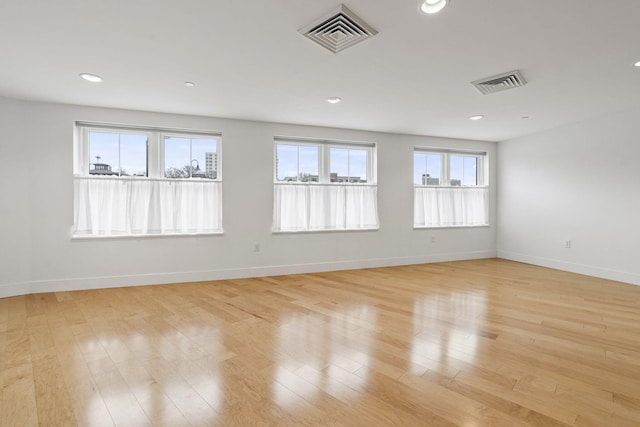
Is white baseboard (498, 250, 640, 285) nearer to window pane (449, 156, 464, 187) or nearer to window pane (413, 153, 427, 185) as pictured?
window pane (449, 156, 464, 187)

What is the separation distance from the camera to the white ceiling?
2.19 m

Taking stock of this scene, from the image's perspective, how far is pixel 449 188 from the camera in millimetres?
6492

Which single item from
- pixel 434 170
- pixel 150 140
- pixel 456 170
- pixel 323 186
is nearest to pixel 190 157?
pixel 150 140

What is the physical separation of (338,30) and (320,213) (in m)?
3.40

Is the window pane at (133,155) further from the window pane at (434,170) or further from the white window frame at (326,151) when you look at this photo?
the window pane at (434,170)

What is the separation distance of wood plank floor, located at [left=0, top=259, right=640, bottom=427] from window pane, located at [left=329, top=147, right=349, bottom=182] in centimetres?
229

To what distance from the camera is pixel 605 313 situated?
335 cm

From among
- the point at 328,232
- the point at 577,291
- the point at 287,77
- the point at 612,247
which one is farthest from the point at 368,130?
the point at 612,247

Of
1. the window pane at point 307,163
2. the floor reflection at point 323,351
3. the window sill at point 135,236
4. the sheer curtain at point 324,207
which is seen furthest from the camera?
the window pane at point 307,163

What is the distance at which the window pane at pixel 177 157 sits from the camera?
15.6 feet

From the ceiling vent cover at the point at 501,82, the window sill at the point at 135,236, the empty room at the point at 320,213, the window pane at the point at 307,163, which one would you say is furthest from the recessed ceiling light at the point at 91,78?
the ceiling vent cover at the point at 501,82

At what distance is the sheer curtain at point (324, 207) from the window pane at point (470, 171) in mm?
2338

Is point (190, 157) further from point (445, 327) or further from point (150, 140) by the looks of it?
point (445, 327)

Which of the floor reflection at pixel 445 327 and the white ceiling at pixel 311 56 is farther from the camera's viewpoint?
the floor reflection at pixel 445 327
